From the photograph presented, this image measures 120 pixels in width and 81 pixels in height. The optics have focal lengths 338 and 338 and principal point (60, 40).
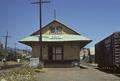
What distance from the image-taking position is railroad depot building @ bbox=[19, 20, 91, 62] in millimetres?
40688

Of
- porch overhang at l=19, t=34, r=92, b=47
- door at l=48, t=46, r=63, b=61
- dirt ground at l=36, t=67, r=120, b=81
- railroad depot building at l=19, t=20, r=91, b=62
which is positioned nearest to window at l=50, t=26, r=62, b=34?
railroad depot building at l=19, t=20, r=91, b=62

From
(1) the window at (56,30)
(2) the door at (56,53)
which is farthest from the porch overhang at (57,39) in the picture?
(2) the door at (56,53)

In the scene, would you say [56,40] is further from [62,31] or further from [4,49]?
Result: [4,49]

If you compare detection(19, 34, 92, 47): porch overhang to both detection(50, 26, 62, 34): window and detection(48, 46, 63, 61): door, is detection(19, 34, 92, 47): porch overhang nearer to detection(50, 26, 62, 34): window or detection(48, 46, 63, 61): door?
detection(50, 26, 62, 34): window

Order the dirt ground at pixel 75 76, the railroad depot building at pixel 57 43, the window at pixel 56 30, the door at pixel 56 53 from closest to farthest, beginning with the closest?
the dirt ground at pixel 75 76, the railroad depot building at pixel 57 43, the door at pixel 56 53, the window at pixel 56 30

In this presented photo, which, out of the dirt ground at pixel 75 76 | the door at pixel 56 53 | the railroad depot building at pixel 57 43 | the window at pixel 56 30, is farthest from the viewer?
the window at pixel 56 30

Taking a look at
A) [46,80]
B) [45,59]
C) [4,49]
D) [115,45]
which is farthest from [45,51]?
[4,49]

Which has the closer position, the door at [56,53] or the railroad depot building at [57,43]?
the railroad depot building at [57,43]

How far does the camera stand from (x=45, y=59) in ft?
135

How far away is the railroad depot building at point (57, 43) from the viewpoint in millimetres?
40688

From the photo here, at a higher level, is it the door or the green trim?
the green trim

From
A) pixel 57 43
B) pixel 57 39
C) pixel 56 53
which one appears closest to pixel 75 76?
pixel 57 39

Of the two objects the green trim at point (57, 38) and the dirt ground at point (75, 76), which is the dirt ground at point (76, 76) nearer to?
the dirt ground at point (75, 76)

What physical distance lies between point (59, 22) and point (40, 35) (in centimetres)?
389
